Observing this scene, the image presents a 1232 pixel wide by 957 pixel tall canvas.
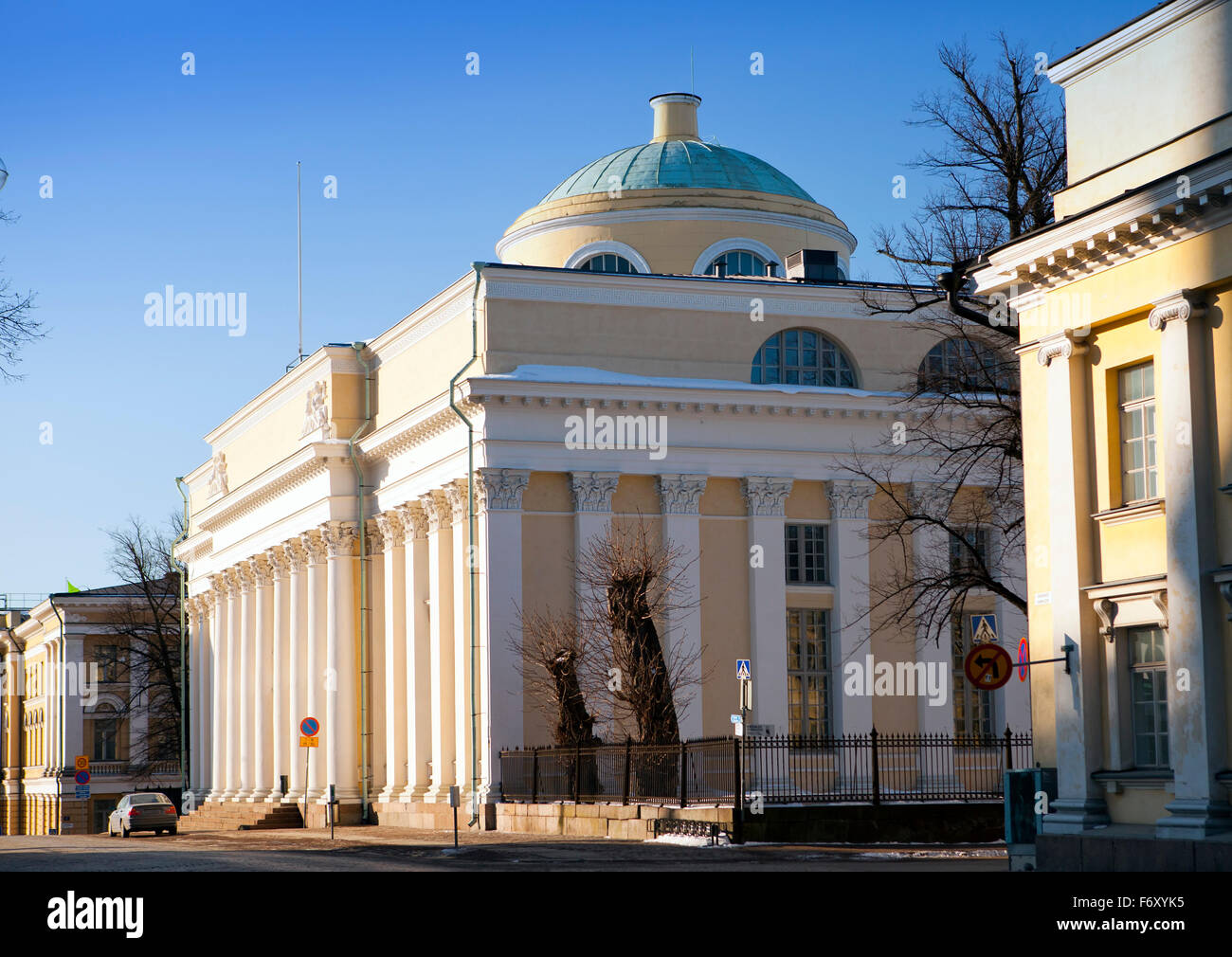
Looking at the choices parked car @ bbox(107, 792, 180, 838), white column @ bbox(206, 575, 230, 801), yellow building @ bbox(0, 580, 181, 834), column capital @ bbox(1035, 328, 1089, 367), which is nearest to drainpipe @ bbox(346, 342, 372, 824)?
parked car @ bbox(107, 792, 180, 838)

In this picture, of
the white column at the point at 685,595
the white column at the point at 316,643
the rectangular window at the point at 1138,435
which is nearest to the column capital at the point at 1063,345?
the rectangular window at the point at 1138,435

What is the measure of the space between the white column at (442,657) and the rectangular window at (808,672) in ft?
25.3

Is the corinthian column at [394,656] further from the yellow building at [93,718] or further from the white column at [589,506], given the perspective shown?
the yellow building at [93,718]

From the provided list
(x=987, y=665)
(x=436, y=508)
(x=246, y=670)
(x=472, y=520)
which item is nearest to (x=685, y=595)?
(x=472, y=520)

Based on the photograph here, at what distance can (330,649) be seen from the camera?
49094mm

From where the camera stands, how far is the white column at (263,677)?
57531mm

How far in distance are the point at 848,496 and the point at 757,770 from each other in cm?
1098

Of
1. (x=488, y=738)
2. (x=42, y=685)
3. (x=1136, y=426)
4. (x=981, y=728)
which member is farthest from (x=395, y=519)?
(x=42, y=685)

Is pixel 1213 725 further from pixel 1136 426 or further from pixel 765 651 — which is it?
pixel 765 651

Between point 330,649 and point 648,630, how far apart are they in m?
13.5

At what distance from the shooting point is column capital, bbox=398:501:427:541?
4538cm
